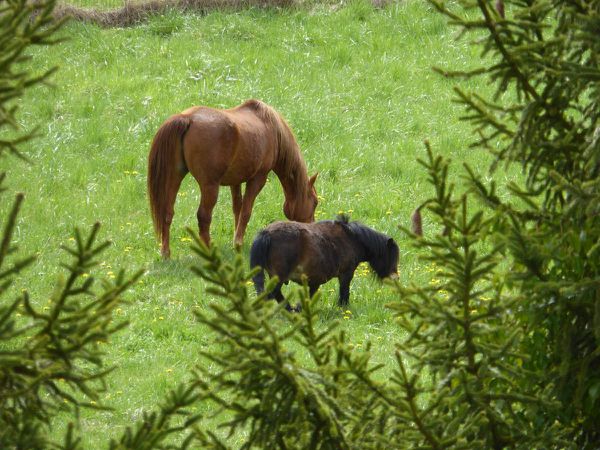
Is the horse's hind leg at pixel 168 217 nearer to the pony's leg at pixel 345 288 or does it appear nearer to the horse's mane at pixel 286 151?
the horse's mane at pixel 286 151

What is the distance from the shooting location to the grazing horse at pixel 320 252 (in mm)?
9234

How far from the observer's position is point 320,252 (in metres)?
9.42

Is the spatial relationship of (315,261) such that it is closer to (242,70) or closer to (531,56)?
(531,56)

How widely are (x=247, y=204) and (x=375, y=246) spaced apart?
7.24 ft

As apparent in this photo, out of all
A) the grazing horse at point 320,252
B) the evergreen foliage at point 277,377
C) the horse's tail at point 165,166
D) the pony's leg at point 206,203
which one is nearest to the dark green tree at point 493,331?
the evergreen foliage at point 277,377

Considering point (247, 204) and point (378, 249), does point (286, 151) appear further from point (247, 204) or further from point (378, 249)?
point (378, 249)

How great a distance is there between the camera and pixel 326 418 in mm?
2934

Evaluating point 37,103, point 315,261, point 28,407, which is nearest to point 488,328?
point 28,407

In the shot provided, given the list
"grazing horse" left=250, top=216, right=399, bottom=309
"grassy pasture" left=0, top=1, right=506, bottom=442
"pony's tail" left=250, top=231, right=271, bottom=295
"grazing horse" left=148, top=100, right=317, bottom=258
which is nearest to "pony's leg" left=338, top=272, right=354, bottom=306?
"grazing horse" left=250, top=216, right=399, bottom=309

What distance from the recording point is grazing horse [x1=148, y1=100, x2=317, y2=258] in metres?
10.9

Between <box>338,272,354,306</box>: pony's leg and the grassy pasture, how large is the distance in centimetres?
11

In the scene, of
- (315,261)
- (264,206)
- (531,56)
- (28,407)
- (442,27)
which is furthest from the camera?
(442,27)

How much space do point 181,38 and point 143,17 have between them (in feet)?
3.93

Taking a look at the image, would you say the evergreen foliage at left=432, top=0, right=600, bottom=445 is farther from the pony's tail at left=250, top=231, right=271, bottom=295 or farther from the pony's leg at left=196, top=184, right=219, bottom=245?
the pony's leg at left=196, top=184, right=219, bottom=245
